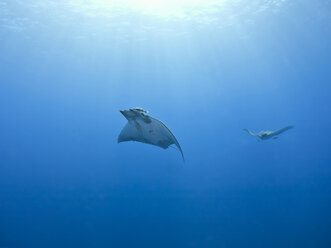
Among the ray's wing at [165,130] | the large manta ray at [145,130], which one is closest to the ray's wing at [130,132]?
the large manta ray at [145,130]

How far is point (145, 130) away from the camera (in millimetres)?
5602

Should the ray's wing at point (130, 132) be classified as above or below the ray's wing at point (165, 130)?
above

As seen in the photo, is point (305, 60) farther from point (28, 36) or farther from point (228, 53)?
point (28, 36)

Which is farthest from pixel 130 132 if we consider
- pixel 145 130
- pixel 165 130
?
pixel 165 130

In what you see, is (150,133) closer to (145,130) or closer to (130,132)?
(145,130)

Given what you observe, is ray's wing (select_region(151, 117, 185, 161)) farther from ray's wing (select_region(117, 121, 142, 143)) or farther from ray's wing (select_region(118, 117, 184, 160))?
ray's wing (select_region(117, 121, 142, 143))

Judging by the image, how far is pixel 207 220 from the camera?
29750 millimetres

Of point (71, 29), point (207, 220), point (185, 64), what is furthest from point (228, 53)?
point (207, 220)

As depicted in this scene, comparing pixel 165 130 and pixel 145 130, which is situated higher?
pixel 145 130

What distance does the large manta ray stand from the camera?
196 inches

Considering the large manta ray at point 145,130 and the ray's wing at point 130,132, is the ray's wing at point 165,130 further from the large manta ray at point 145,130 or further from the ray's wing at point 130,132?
the ray's wing at point 130,132

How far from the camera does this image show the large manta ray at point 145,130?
4984 mm

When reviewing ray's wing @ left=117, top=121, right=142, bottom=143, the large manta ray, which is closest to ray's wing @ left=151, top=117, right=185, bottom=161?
the large manta ray

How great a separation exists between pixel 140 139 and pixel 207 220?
28052 millimetres
